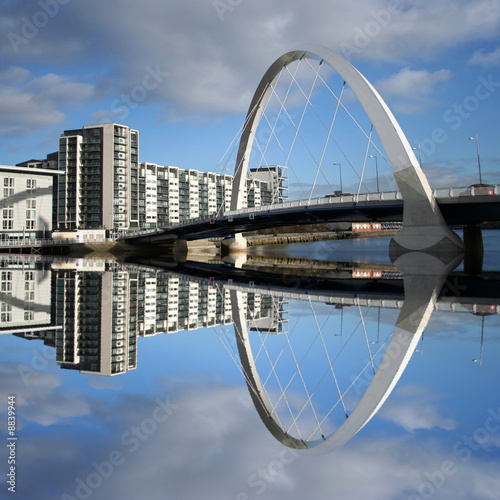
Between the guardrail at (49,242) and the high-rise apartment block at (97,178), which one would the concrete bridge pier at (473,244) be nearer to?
the guardrail at (49,242)

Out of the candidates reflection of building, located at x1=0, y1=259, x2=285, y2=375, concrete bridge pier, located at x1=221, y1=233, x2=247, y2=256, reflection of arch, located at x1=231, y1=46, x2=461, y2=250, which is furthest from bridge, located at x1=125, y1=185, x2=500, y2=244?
reflection of building, located at x1=0, y1=259, x2=285, y2=375

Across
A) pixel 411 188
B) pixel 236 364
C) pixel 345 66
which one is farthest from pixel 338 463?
pixel 345 66

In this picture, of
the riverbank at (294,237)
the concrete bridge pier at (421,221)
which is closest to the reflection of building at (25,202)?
the riverbank at (294,237)

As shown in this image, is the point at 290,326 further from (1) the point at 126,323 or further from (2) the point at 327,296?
(2) the point at 327,296

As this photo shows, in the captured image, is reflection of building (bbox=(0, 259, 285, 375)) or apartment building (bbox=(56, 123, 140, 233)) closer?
reflection of building (bbox=(0, 259, 285, 375))

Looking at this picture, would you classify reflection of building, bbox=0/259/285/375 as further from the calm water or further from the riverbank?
the riverbank

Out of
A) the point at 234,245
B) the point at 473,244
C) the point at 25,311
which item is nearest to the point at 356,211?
the point at 473,244
